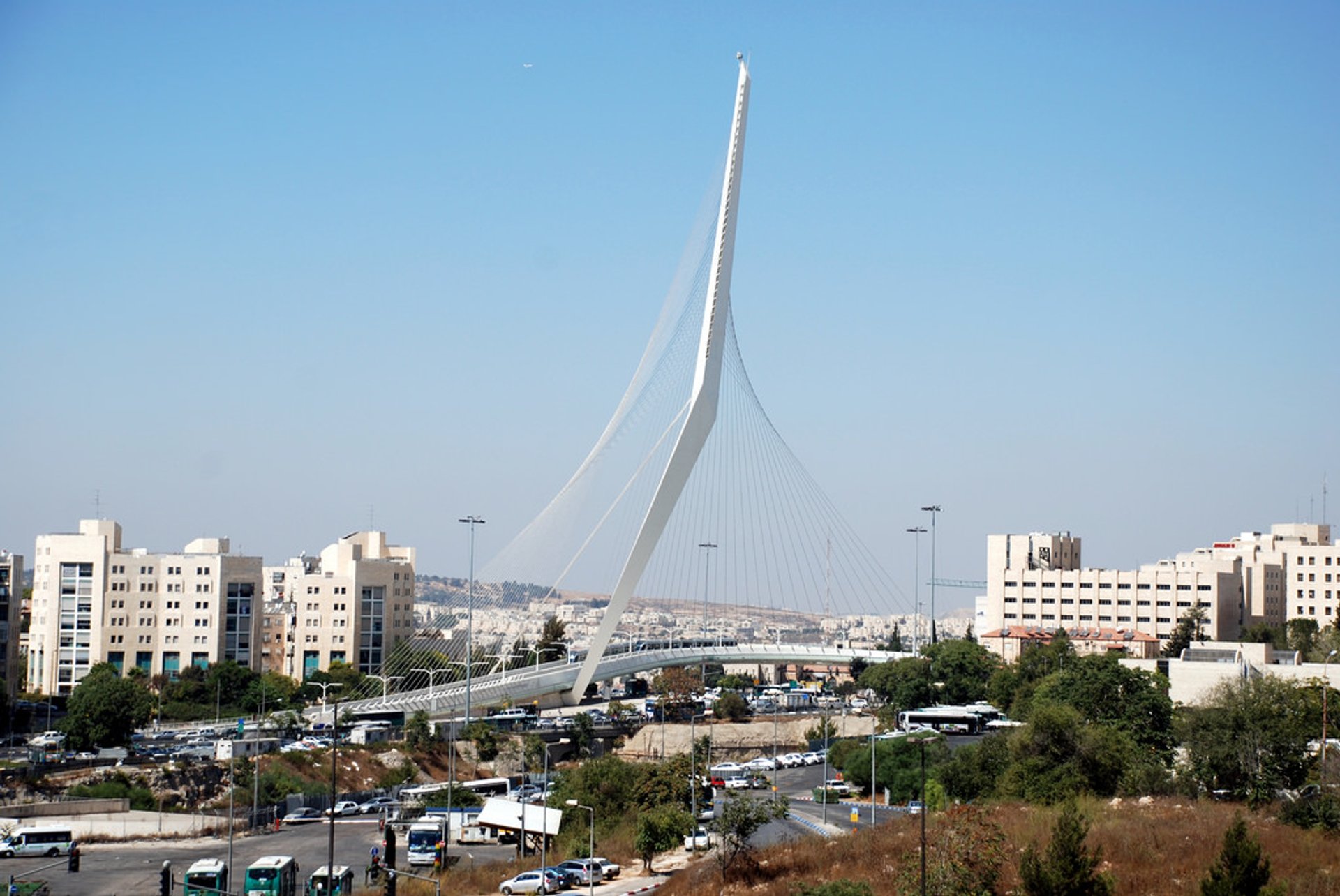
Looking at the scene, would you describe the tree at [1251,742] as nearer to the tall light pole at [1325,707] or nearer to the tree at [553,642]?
the tall light pole at [1325,707]

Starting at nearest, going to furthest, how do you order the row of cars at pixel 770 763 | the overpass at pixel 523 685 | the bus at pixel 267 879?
the bus at pixel 267 879 → the row of cars at pixel 770 763 → the overpass at pixel 523 685

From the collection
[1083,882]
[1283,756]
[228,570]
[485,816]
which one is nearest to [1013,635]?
[228,570]

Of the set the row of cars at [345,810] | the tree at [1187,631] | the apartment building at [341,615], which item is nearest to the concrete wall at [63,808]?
the row of cars at [345,810]

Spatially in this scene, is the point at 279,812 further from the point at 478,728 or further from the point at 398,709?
the point at 398,709

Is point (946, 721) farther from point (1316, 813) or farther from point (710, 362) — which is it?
point (1316, 813)

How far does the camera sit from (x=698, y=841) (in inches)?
1078

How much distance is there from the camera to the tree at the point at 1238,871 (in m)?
17.3

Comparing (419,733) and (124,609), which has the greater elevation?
(124,609)

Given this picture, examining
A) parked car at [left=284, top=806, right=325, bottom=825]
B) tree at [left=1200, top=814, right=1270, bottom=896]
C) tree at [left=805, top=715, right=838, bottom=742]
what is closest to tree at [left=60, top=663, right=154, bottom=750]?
parked car at [left=284, top=806, right=325, bottom=825]

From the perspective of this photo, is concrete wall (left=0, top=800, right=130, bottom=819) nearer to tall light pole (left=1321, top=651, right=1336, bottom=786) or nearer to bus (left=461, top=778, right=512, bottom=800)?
bus (left=461, top=778, right=512, bottom=800)

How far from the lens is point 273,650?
226 feet

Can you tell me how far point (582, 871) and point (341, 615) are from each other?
45539 mm

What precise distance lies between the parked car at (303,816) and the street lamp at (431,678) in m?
13.3

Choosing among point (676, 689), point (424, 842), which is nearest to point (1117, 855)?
point (424, 842)
